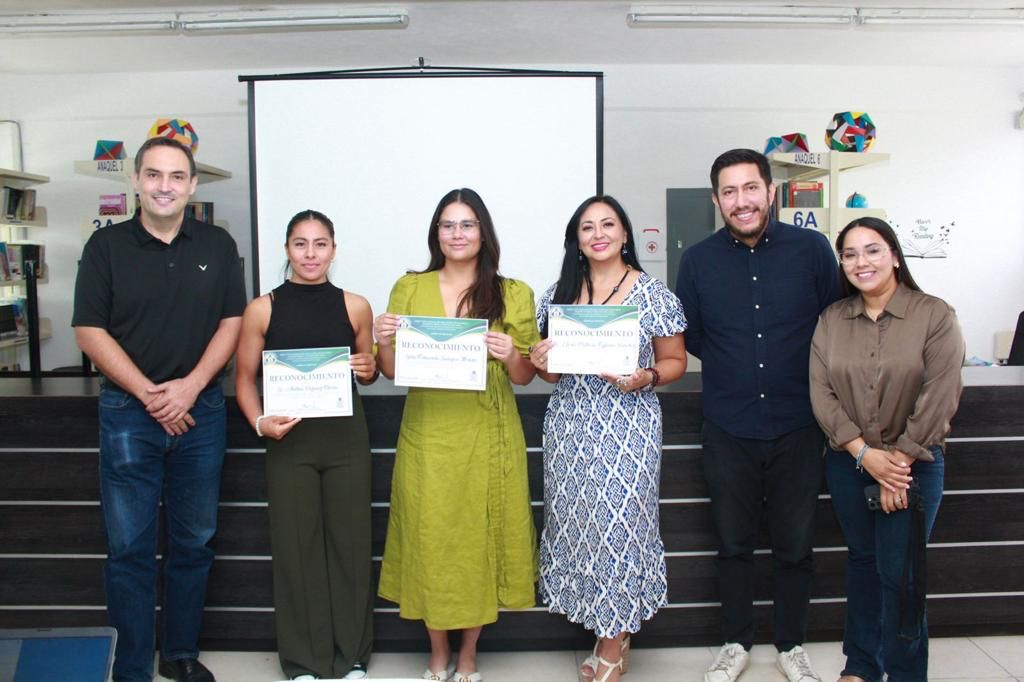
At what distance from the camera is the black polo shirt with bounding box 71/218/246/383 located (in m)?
2.06

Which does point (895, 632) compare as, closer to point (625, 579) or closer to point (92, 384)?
point (625, 579)

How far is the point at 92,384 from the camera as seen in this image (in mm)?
2707

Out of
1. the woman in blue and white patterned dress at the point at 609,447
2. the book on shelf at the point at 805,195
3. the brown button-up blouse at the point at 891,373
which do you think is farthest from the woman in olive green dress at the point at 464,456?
the book on shelf at the point at 805,195

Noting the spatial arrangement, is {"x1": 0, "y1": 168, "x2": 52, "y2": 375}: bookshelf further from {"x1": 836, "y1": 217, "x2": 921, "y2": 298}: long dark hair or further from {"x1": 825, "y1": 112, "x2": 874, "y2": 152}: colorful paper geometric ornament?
{"x1": 825, "y1": 112, "x2": 874, "y2": 152}: colorful paper geometric ornament

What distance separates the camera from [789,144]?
5438 millimetres

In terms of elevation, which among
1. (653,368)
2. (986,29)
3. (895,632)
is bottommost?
(895,632)

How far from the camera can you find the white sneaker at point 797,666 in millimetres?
2287

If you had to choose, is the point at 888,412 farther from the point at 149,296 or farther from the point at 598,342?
the point at 149,296

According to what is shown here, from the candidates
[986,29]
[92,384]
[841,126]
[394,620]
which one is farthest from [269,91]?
[986,29]

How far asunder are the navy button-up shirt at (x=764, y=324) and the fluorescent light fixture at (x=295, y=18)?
11.4 feet

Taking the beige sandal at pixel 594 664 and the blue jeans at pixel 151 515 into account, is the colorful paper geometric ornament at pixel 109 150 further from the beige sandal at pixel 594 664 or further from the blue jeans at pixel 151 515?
the beige sandal at pixel 594 664

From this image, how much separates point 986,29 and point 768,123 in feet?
5.31

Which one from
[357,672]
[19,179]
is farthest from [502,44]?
[357,672]

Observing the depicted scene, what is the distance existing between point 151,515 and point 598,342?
1389 millimetres
